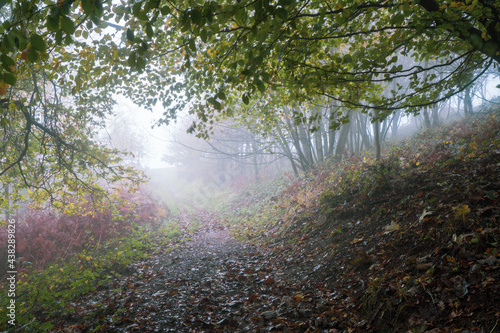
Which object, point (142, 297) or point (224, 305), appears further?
point (142, 297)

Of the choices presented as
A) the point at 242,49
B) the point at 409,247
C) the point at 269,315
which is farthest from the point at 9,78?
the point at 409,247

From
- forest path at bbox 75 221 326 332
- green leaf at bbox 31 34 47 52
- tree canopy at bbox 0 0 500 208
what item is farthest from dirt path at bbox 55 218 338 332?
green leaf at bbox 31 34 47 52

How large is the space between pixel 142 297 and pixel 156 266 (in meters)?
2.21

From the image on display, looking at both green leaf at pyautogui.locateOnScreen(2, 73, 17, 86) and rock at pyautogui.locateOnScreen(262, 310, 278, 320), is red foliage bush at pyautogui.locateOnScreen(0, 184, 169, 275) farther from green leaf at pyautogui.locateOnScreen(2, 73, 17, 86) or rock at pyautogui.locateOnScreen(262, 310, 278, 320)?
green leaf at pyautogui.locateOnScreen(2, 73, 17, 86)

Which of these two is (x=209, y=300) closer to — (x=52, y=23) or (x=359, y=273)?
(x=359, y=273)

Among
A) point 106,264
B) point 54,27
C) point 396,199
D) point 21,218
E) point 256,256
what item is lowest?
point 256,256

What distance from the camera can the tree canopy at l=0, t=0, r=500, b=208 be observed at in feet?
8.26

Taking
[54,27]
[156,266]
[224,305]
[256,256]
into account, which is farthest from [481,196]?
[156,266]

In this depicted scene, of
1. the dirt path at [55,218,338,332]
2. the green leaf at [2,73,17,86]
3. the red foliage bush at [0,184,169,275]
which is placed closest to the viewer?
the green leaf at [2,73,17,86]

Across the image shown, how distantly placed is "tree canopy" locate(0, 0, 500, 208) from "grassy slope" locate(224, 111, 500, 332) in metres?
1.72

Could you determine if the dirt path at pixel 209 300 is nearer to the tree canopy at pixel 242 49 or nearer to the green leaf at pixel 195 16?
the tree canopy at pixel 242 49

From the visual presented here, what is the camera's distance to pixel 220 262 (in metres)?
7.08

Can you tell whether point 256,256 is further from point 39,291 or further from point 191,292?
point 39,291

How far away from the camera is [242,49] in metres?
4.52
